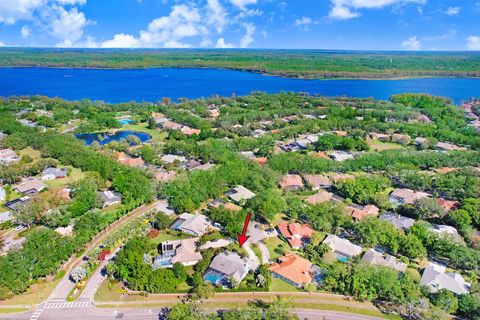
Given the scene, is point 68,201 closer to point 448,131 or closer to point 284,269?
point 284,269

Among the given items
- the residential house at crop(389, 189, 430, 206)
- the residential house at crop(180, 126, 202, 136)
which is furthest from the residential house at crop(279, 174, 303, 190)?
the residential house at crop(180, 126, 202, 136)

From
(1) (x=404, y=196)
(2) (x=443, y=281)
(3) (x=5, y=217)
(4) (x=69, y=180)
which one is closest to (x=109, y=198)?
(4) (x=69, y=180)

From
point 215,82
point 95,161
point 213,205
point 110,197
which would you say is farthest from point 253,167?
point 215,82

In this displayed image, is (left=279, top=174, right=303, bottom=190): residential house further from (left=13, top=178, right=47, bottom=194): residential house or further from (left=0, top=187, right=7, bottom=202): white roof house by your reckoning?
(left=0, top=187, right=7, bottom=202): white roof house

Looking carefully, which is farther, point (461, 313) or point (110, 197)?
point (110, 197)

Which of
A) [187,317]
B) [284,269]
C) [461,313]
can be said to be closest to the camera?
[187,317]

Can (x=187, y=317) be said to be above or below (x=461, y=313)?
above

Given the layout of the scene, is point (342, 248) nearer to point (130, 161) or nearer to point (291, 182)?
point (291, 182)
